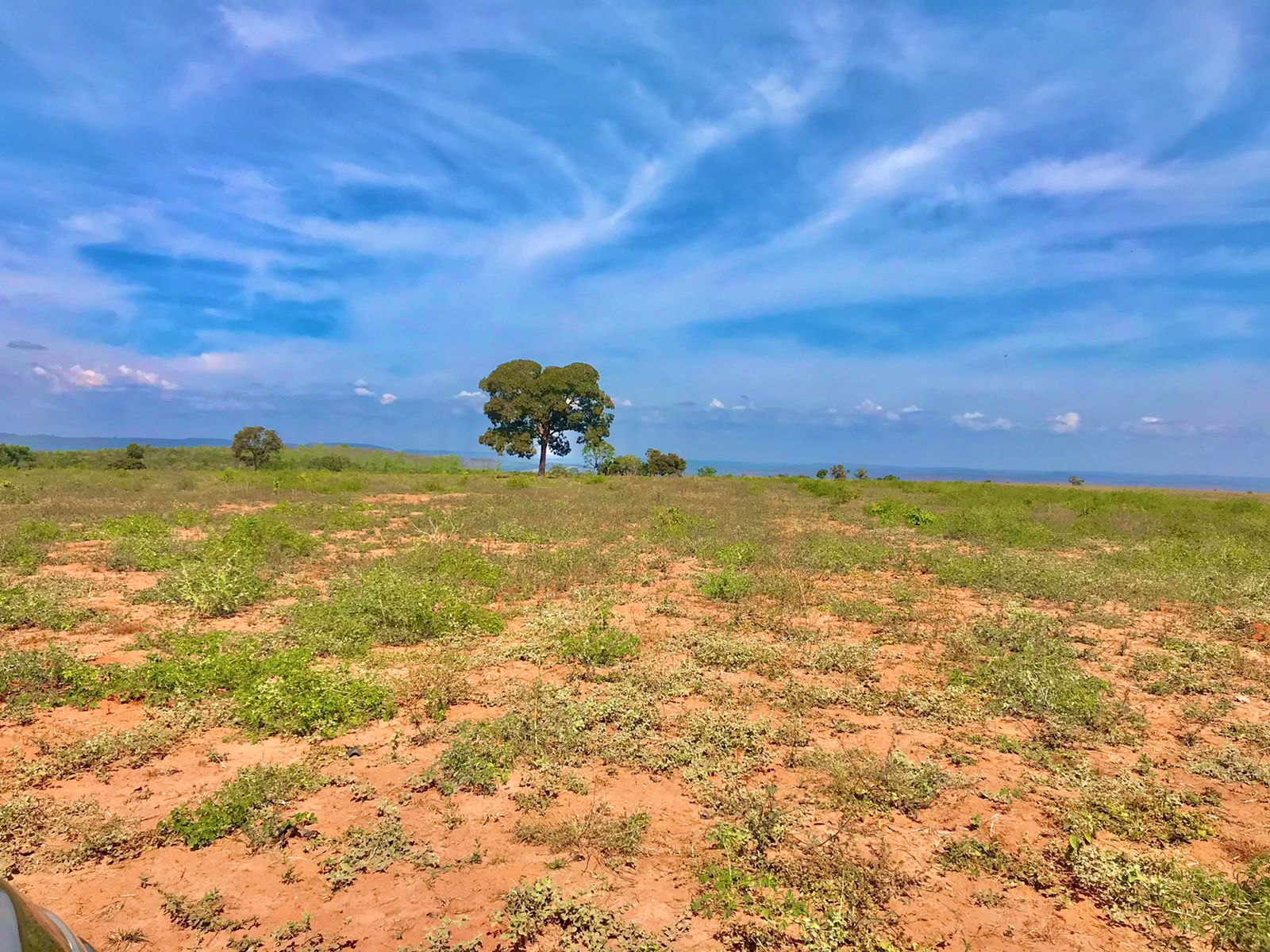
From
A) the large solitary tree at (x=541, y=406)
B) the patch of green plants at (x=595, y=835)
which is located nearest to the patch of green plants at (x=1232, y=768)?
the patch of green plants at (x=595, y=835)

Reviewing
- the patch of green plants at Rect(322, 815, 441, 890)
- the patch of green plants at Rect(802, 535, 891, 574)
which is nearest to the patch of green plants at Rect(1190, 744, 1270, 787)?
the patch of green plants at Rect(322, 815, 441, 890)

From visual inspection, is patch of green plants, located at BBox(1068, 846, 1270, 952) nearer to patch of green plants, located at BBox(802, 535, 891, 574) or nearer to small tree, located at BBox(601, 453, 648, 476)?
patch of green plants, located at BBox(802, 535, 891, 574)

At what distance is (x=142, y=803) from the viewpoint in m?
5.24

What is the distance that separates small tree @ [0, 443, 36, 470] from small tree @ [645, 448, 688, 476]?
45.8 metres

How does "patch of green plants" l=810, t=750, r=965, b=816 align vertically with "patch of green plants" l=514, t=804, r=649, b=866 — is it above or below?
above

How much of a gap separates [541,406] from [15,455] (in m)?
35.1

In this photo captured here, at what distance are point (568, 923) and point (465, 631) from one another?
20.0ft

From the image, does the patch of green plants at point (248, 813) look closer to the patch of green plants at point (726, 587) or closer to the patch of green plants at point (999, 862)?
the patch of green plants at point (999, 862)

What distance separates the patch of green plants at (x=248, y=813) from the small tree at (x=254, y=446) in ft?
160

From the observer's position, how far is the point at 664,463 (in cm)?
6147

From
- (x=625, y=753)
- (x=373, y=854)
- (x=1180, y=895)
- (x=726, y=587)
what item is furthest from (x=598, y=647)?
(x=1180, y=895)

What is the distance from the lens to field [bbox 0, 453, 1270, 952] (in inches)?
164

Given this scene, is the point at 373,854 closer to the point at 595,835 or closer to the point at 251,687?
the point at 595,835

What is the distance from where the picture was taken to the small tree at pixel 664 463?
6103cm
